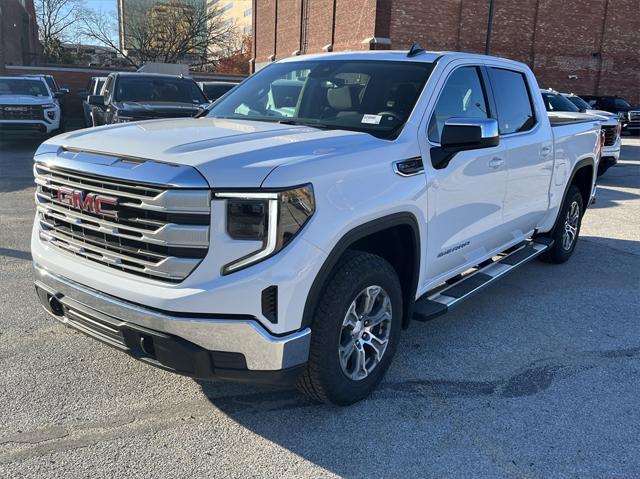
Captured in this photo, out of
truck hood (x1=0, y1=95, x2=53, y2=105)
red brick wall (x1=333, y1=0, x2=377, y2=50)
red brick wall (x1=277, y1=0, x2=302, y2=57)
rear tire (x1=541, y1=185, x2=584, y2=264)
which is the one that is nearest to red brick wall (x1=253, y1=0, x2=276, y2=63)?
red brick wall (x1=277, y1=0, x2=302, y2=57)

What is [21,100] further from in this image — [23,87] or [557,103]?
[557,103]

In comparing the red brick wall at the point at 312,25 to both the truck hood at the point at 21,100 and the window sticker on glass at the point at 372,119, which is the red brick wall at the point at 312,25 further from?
the window sticker on glass at the point at 372,119

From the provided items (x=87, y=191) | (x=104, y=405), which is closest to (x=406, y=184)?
(x=87, y=191)

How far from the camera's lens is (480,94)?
4445 mm

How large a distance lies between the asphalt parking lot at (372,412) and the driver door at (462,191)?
684mm

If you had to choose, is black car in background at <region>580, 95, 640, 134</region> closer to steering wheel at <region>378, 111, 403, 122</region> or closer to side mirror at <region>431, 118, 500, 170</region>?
side mirror at <region>431, 118, 500, 170</region>

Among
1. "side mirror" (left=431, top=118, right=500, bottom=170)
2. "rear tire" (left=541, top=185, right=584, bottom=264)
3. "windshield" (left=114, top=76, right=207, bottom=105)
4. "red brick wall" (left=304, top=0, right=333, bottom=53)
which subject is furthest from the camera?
"red brick wall" (left=304, top=0, right=333, bottom=53)

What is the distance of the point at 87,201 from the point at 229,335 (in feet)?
3.42

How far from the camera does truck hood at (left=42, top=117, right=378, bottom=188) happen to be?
2.65 metres

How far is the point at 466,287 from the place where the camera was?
429 centimetres

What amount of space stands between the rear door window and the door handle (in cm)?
35

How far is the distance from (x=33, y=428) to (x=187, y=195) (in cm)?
159

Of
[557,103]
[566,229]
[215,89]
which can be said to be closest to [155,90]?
[215,89]

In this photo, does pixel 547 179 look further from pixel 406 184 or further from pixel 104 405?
pixel 104 405
